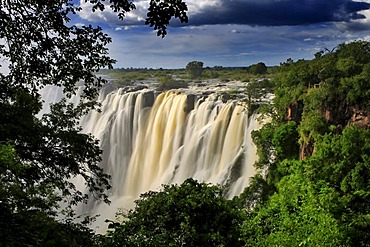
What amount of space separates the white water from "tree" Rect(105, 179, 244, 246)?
10613mm

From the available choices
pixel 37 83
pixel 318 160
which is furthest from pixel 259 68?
pixel 37 83

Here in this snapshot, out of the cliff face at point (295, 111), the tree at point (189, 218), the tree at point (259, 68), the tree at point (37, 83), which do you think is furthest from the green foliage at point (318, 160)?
the tree at point (259, 68)

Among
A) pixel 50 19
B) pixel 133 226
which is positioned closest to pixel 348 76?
pixel 133 226

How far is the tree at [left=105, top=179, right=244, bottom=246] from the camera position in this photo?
11.2m

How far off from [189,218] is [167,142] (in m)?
17.9

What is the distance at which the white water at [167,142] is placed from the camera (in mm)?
24469

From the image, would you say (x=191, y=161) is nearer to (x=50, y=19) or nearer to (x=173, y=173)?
(x=173, y=173)

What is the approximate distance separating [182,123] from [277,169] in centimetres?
996

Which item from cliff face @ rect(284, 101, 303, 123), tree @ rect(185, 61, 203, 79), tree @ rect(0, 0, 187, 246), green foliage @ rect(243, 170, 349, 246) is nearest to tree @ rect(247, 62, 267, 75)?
tree @ rect(185, 61, 203, 79)

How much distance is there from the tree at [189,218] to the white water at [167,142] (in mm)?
10613

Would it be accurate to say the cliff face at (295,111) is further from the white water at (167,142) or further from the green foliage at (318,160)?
the white water at (167,142)

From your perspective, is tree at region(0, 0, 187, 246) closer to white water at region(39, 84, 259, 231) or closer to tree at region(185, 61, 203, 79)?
white water at region(39, 84, 259, 231)

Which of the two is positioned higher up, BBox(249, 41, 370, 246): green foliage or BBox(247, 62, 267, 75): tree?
BBox(247, 62, 267, 75): tree

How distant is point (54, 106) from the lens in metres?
9.14
